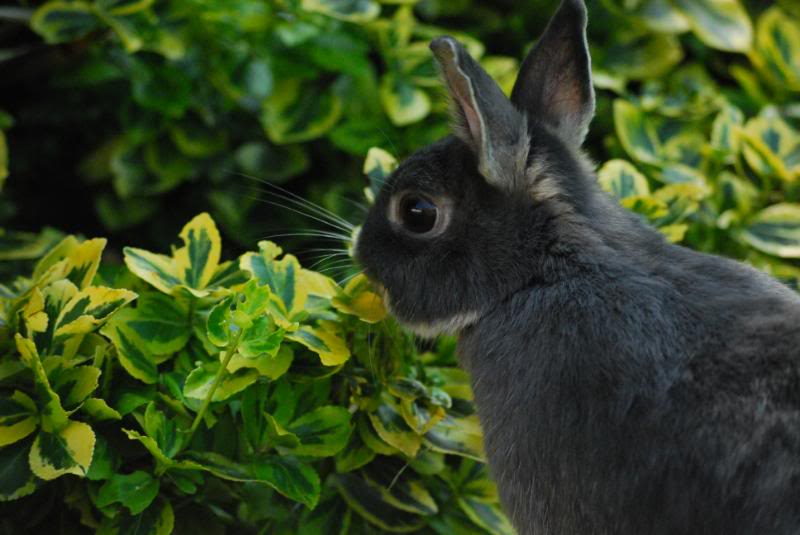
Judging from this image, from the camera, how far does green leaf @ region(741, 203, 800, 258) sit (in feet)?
9.66

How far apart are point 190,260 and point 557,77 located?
90 centimetres

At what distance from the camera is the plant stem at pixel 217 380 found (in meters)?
1.84

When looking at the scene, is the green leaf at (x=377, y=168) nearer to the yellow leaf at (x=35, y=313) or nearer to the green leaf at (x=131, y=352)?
the green leaf at (x=131, y=352)

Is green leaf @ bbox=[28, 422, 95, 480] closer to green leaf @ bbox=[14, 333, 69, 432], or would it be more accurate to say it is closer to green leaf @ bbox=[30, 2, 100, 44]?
green leaf @ bbox=[14, 333, 69, 432]

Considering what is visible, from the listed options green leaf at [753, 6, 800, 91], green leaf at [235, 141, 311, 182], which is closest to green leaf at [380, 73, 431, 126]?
green leaf at [235, 141, 311, 182]

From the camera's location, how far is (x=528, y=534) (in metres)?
1.88

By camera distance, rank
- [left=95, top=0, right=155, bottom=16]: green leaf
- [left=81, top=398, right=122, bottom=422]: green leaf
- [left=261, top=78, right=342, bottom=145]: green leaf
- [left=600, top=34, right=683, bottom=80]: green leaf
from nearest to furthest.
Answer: [left=81, top=398, right=122, bottom=422]: green leaf → [left=95, top=0, right=155, bottom=16]: green leaf → [left=261, top=78, right=342, bottom=145]: green leaf → [left=600, top=34, right=683, bottom=80]: green leaf

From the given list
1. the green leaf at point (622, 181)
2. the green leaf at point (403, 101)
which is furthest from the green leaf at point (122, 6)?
the green leaf at point (622, 181)

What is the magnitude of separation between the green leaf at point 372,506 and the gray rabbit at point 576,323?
0.37 meters

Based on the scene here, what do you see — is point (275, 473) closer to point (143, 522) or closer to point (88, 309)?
point (143, 522)

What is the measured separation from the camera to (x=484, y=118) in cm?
188

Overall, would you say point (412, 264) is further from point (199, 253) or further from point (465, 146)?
point (199, 253)

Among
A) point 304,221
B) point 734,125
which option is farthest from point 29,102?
point 734,125

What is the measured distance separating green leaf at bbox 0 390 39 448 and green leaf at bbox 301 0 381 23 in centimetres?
170
